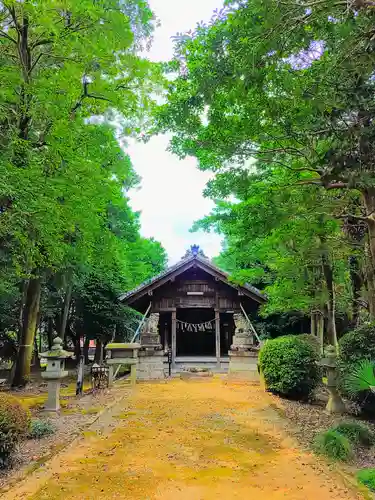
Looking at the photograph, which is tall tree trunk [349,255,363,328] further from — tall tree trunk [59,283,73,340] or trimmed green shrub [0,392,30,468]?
tall tree trunk [59,283,73,340]

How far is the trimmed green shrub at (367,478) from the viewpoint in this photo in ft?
14.5

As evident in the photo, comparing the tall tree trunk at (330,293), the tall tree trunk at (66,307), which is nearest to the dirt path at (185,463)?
the tall tree trunk at (330,293)

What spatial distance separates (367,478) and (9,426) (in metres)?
4.84

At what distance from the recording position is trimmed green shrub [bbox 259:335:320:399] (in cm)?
1000

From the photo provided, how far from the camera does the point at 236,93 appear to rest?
584 centimetres

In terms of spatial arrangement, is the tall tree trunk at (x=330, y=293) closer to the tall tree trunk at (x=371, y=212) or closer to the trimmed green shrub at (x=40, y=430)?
the tall tree trunk at (x=371, y=212)

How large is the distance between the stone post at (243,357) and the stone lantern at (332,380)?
6.81m

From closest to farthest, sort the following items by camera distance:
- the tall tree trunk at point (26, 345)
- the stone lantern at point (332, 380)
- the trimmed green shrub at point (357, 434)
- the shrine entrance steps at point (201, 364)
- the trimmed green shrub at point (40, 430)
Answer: the trimmed green shrub at point (357, 434), the trimmed green shrub at point (40, 430), the stone lantern at point (332, 380), the tall tree trunk at point (26, 345), the shrine entrance steps at point (201, 364)

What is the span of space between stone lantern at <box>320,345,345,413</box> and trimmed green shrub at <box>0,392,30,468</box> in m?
6.13

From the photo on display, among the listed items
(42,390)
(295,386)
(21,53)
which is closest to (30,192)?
(21,53)

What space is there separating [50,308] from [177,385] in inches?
432

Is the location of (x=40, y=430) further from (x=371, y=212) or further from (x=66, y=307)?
(x=66, y=307)

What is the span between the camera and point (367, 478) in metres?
4.54

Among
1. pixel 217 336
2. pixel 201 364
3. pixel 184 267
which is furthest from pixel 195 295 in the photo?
pixel 201 364
